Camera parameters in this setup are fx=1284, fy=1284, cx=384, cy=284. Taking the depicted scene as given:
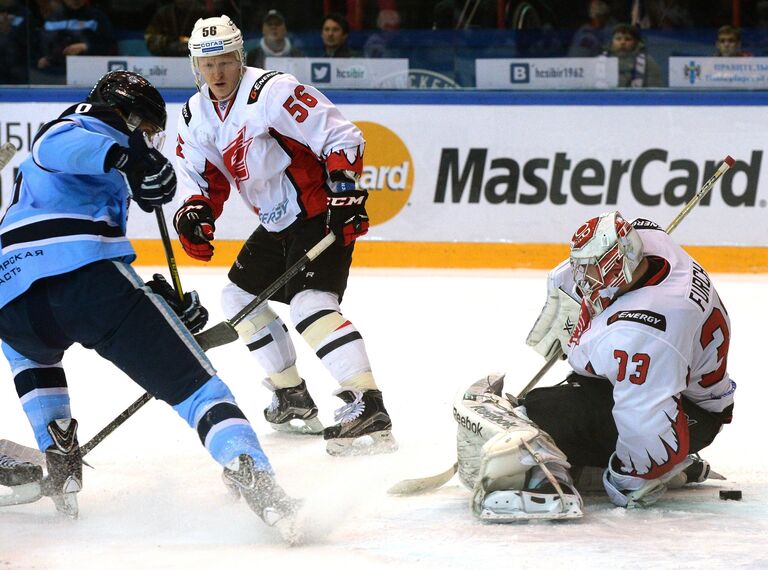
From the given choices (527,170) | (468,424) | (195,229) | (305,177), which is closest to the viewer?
(468,424)

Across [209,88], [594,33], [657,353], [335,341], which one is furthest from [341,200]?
[594,33]

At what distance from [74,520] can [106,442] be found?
73 cm

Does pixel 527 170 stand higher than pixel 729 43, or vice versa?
pixel 729 43

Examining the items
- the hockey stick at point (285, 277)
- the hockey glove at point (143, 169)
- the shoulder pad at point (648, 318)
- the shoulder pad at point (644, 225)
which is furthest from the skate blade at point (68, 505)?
the shoulder pad at point (644, 225)

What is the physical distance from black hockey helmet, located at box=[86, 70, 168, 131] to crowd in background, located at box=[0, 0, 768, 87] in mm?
3862

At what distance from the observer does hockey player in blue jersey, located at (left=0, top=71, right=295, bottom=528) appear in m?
2.67

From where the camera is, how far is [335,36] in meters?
6.75

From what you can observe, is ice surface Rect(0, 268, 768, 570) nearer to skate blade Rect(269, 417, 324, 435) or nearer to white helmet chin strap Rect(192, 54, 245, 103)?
skate blade Rect(269, 417, 324, 435)

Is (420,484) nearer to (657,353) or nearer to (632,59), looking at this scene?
(657,353)

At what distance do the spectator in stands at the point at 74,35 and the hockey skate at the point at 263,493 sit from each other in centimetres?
461

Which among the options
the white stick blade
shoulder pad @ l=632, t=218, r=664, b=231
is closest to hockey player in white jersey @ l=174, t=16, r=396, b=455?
the white stick blade

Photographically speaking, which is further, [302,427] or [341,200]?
[302,427]

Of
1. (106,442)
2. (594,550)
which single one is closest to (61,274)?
(106,442)

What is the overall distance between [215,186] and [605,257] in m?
1.49
